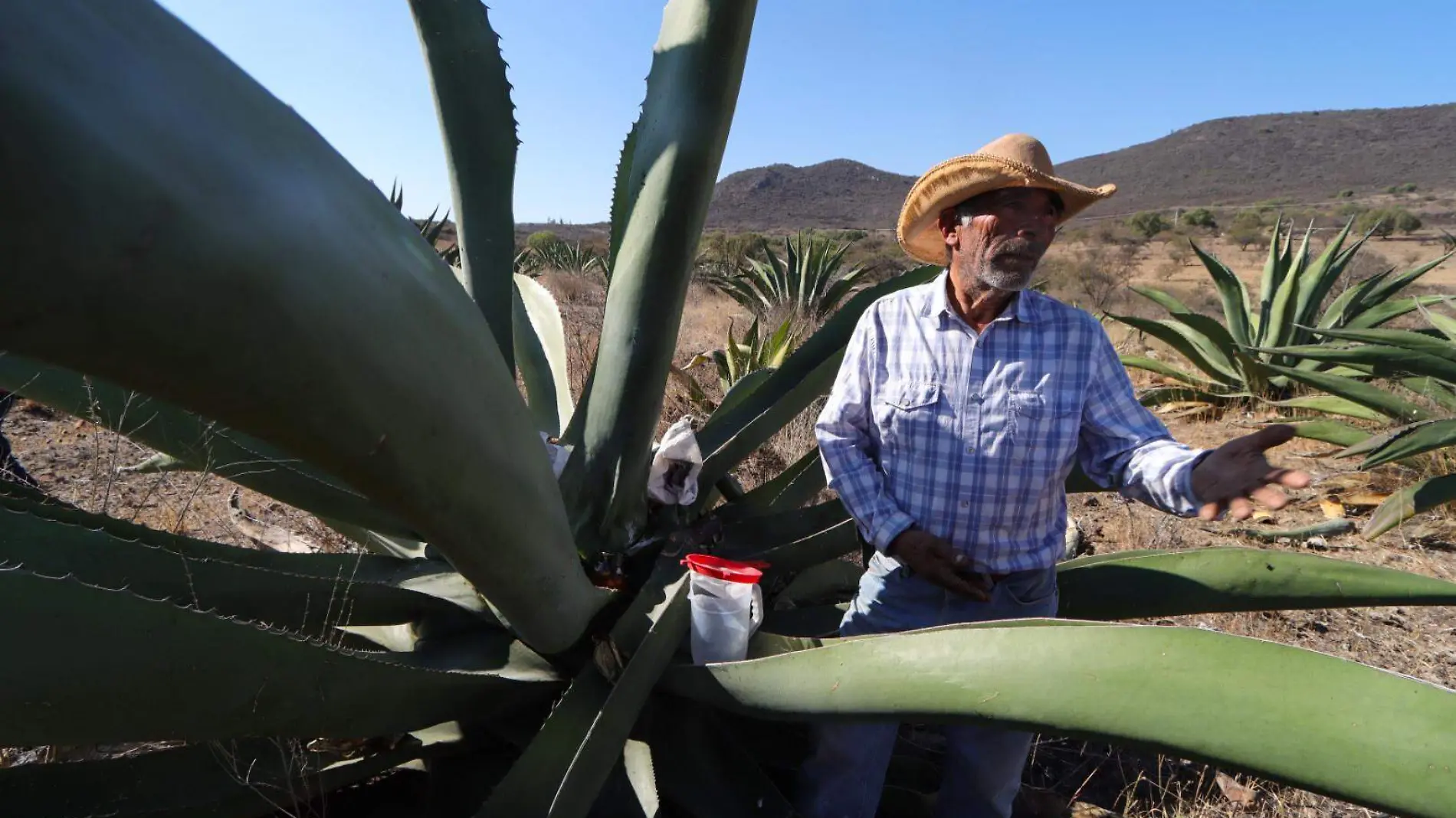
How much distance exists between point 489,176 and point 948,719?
1.41 meters

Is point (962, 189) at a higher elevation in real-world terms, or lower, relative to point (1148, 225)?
lower

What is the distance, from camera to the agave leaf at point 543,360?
2396 mm

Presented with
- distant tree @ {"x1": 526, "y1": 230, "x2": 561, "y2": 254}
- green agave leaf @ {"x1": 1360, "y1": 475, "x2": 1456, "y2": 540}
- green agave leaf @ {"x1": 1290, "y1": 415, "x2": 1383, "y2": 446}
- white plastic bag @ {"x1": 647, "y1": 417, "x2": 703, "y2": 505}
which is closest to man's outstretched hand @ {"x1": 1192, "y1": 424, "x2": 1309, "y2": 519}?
white plastic bag @ {"x1": 647, "y1": 417, "x2": 703, "y2": 505}

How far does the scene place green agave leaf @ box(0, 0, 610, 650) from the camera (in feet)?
1.51

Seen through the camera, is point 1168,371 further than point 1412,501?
Yes

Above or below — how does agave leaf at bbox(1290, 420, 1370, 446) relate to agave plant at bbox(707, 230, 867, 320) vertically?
below

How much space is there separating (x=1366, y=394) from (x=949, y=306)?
3520 mm

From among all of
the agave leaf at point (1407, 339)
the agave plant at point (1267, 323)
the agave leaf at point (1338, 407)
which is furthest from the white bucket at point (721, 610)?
the agave leaf at point (1338, 407)

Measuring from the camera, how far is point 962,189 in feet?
6.28

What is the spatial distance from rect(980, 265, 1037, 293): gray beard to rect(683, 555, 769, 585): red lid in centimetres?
83

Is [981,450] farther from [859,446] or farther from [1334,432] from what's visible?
[1334,432]

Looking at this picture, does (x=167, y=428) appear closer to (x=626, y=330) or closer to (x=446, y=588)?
(x=446, y=588)

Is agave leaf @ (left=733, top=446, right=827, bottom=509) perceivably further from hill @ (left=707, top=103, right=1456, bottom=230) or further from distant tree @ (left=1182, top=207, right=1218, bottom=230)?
hill @ (left=707, top=103, right=1456, bottom=230)

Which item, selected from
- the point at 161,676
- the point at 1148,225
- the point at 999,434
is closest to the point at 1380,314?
the point at 999,434
